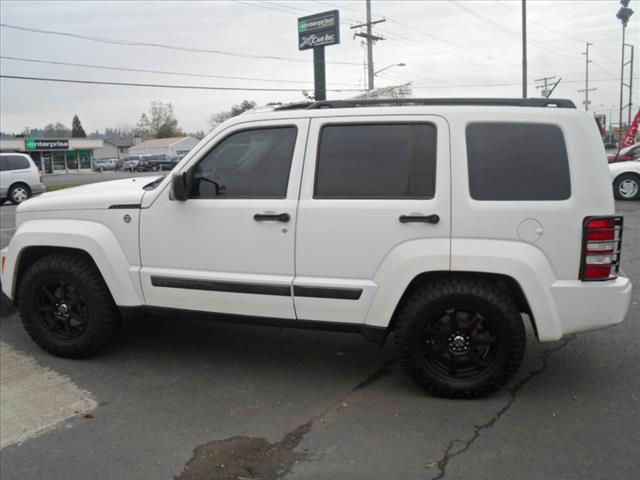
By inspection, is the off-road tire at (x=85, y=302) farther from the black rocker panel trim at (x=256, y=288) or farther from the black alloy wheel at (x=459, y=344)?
the black alloy wheel at (x=459, y=344)

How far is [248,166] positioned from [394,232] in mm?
1151

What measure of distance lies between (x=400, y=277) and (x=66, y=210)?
2.64 m

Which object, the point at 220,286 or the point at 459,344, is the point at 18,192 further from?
the point at 459,344

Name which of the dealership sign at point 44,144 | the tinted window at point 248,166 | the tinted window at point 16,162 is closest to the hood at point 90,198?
the tinted window at point 248,166

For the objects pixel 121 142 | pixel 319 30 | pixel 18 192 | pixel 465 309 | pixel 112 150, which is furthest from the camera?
pixel 121 142

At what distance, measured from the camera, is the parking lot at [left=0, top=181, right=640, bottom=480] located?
3145 millimetres

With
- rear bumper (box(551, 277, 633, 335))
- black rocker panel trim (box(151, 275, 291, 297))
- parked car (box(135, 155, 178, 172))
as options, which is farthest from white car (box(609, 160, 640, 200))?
parked car (box(135, 155, 178, 172))

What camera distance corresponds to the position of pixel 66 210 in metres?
→ 4.54

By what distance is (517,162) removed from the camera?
363 cm

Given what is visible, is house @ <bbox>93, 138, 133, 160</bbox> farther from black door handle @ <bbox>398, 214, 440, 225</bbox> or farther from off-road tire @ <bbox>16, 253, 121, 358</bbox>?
black door handle @ <bbox>398, 214, 440, 225</bbox>

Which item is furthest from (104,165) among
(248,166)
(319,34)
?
(248,166)

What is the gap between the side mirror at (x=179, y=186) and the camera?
4.07 metres

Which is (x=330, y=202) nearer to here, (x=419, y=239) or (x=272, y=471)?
(x=419, y=239)

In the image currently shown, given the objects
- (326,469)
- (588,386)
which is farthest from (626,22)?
(326,469)
